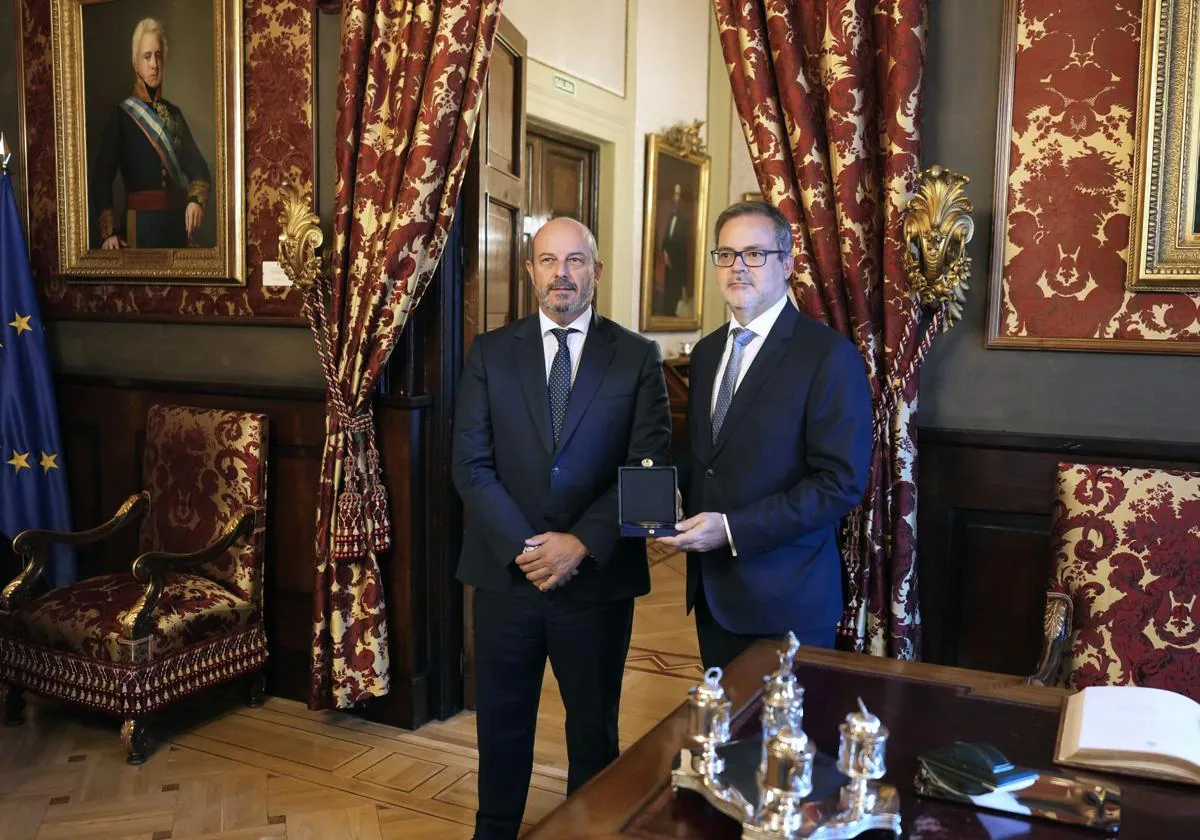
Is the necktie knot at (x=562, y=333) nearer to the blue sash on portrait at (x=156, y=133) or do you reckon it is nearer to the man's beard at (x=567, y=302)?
the man's beard at (x=567, y=302)

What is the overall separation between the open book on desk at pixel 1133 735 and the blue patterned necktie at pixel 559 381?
1.34m

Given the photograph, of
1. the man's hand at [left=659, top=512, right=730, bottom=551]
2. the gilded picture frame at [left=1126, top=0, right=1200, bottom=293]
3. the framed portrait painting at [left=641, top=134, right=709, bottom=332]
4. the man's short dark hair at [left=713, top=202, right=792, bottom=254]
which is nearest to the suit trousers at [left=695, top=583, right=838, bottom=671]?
the man's hand at [left=659, top=512, right=730, bottom=551]

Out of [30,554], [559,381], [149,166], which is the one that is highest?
[149,166]

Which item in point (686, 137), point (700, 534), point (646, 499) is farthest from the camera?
point (686, 137)

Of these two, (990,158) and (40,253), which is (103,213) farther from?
(990,158)

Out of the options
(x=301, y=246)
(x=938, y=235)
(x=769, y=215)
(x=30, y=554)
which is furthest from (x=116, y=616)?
(x=938, y=235)

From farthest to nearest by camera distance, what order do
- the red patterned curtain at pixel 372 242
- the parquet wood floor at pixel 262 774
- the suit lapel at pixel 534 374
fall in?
the red patterned curtain at pixel 372 242 < the parquet wood floor at pixel 262 774 < the suit lapel at pixel 534 374

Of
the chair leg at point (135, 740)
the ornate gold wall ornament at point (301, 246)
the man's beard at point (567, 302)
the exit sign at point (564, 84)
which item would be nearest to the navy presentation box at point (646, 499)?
the man's beard at point (567, 302)

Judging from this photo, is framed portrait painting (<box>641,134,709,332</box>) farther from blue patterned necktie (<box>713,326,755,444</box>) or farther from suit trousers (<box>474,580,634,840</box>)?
blue patterned necktie (<box>713,326,755,444</box>)

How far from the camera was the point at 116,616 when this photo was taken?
3.36 m

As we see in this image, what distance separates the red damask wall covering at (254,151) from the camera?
3.67 meters

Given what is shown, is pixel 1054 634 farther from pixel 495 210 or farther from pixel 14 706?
pixel 14 706

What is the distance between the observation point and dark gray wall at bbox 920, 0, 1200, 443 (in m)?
2.70

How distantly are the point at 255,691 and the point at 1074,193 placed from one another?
314cm
